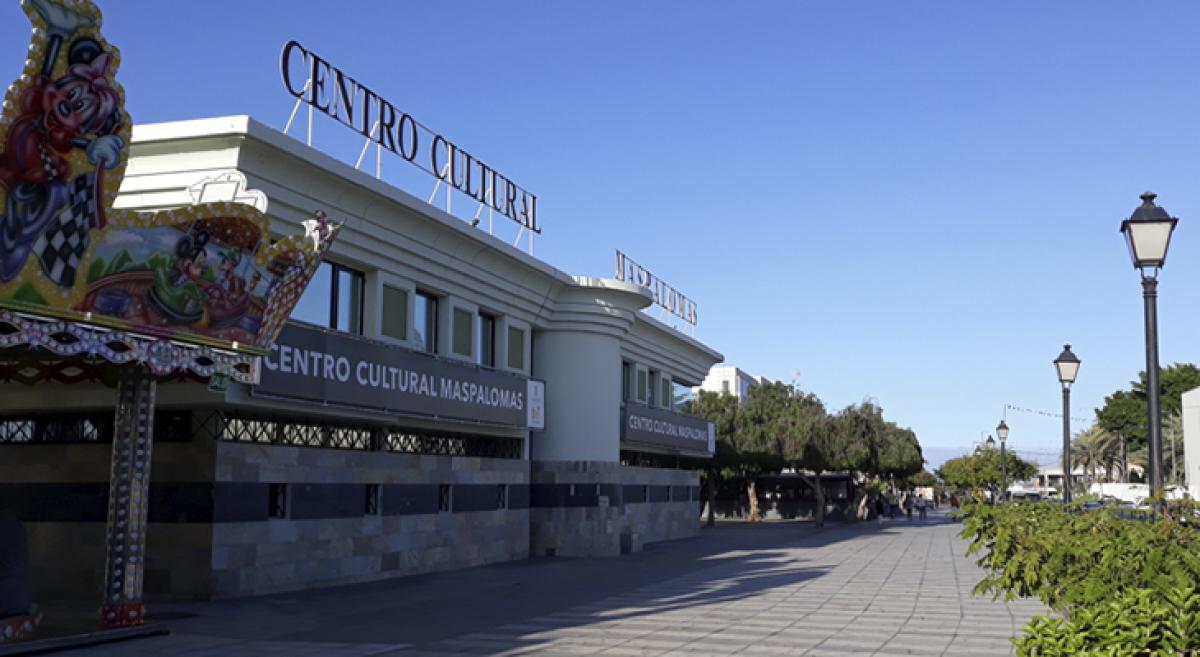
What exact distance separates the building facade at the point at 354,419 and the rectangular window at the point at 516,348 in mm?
82

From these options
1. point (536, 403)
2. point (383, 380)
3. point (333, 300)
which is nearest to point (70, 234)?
point (333, 300)

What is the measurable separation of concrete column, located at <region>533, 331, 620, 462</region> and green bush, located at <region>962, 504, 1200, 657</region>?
1780cm

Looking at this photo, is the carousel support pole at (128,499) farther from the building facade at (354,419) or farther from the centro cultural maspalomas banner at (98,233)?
the building facade at (354,419)

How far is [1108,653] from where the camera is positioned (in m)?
6.05

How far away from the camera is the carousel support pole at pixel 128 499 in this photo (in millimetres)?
14219

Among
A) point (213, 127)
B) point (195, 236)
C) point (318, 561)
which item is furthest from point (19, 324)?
point (318, 561)

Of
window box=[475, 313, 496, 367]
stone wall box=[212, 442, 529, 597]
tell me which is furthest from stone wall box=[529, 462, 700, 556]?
window box=[475, 313, 496, 367]

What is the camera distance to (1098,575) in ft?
28.5

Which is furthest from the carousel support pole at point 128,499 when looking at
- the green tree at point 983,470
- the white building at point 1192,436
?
the green tree at point 983,470

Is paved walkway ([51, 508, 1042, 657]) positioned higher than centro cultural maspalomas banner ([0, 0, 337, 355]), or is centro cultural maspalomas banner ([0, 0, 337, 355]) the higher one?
centro cultural maspalomas banner ([0, 0, 337, 355])

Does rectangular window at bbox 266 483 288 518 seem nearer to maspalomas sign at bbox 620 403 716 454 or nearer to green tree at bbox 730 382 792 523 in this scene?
maspalomas sign at bbox 620 403 716 454

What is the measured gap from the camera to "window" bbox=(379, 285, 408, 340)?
22.7 m

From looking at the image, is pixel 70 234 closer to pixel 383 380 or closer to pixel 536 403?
pixel 383 380

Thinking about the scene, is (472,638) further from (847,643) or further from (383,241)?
(383,241)
